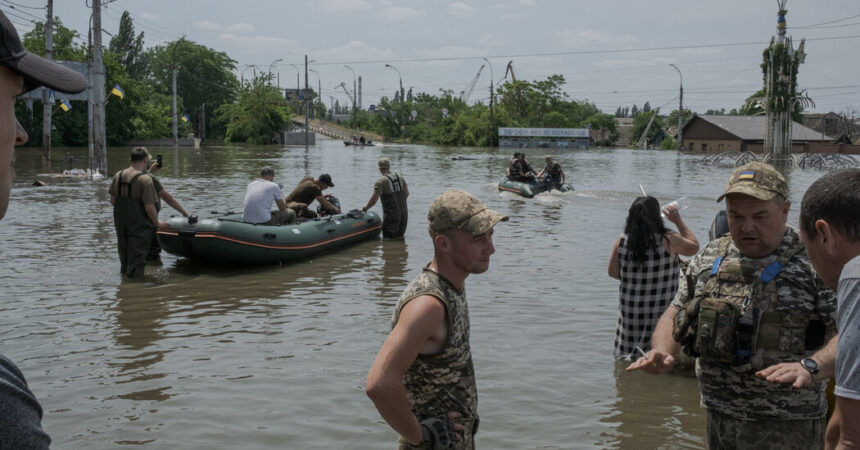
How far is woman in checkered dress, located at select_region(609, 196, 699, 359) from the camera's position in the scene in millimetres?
5879

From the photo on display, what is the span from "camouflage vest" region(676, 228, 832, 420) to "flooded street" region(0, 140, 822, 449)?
2409 millimetres

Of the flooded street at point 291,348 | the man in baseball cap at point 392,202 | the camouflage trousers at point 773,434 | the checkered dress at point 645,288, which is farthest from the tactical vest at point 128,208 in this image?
the camouflage trousers at point 773,434

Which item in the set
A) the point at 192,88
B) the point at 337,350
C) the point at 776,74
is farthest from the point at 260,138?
the point at 337,350

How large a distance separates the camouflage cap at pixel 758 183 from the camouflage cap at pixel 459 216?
1083 millimetres

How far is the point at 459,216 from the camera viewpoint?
9.94ft

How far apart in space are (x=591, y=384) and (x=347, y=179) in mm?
27731

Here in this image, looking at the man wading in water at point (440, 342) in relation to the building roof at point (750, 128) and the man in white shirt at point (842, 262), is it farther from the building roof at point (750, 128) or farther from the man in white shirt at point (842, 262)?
the building roof at point (750, 128)

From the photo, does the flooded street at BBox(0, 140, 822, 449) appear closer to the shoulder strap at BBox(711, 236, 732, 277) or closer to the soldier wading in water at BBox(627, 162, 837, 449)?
the soldier wading in water at BBox(627, 162, 837, 449)

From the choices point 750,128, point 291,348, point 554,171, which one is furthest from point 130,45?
point 291,348

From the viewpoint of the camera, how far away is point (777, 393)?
3.24 metres

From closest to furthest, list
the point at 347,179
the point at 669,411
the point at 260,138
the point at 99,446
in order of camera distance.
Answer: the point at 99,446 → the point at 669,411 → the point at 347,179 → the point at 260,138

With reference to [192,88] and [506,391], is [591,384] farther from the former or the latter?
[192,88]

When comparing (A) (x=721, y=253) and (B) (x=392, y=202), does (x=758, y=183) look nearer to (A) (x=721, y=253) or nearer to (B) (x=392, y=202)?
(A) (x=721, y=253)

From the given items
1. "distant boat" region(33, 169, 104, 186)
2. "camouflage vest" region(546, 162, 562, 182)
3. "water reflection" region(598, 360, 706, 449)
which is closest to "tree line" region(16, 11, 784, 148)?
"distant boat" region(33, 169, 104, 186)
